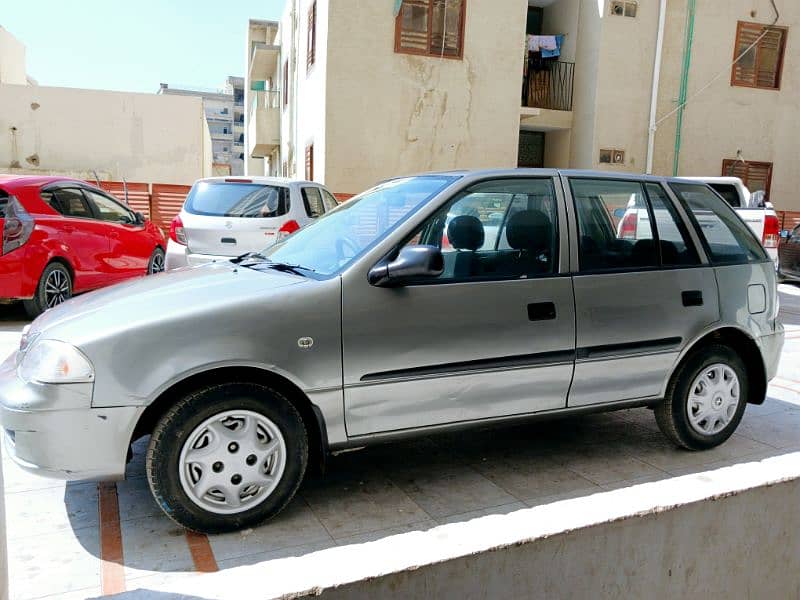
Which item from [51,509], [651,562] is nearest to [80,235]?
[51,509]

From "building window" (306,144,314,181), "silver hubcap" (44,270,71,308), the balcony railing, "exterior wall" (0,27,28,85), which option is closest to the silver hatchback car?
"silver hubcap" (44,270,71,308)

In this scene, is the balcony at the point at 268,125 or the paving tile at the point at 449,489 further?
the balcony at the point at 268,125

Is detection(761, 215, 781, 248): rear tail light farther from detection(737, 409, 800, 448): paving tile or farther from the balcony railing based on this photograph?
the balcony railing

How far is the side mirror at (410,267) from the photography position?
3371 millimetres

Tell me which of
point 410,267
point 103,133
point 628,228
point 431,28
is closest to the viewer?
point 410,267

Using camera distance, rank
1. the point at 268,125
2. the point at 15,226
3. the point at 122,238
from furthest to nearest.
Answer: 1. the point at 268,125
2. the point at 122,238
3. the point at 15,226

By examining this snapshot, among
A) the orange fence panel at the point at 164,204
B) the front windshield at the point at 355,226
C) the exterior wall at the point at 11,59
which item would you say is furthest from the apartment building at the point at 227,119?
the front windshield at the point at 355,226

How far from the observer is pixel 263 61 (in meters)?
26.5

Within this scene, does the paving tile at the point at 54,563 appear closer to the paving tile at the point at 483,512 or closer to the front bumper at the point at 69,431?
the front bumper at the point at 69,431

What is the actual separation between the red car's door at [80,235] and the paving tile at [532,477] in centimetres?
604

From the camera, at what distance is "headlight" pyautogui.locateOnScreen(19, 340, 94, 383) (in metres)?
2.99

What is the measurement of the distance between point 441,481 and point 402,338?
3.31 feet

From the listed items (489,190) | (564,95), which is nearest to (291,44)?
(564,95)

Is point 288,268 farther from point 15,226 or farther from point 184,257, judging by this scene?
point 15,226
